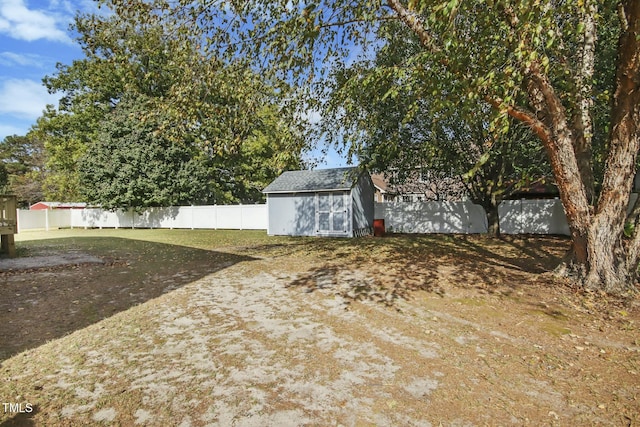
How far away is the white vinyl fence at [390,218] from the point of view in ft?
48.8

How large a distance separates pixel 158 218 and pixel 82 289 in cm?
1866

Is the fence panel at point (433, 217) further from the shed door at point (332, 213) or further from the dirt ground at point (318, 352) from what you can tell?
the dirt ground at point (318, 352)

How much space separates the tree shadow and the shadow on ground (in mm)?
2576

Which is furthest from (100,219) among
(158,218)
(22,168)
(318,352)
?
(318,352)

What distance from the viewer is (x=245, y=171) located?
1020 inches

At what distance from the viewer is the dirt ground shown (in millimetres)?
2385

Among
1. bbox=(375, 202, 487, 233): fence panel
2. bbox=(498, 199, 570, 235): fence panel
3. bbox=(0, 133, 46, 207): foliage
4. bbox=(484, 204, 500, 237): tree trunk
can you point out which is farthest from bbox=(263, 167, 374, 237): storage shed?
bbox=(0, 133, 46, 207): foliage

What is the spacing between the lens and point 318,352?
3.35 metres

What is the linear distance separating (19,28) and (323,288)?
8.06 meters

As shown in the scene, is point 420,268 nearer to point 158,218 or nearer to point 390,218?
point 390,218

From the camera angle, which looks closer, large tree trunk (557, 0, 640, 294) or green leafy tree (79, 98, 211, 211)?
large tree trunk (557, 0, 640, 294)

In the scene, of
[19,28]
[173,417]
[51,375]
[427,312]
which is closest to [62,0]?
[19,28]

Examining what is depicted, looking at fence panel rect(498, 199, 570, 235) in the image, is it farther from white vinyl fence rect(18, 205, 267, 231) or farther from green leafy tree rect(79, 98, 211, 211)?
green leafy tree rect(79, 98, 211, 211)
